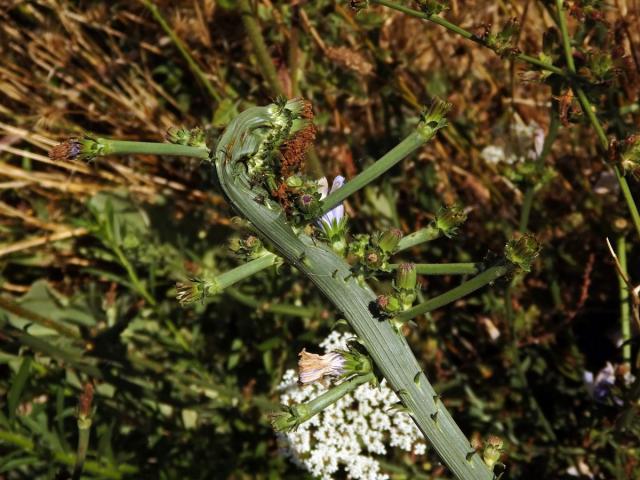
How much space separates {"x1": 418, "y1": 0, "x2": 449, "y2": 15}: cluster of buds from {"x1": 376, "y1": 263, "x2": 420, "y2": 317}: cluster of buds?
2.49 ft

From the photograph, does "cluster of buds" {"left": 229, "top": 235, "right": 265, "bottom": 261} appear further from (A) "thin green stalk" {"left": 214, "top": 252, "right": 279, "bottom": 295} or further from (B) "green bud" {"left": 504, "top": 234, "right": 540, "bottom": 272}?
(B) "green bud" {"left": 504, "top": 234, "right": 540, "bottom": 272}

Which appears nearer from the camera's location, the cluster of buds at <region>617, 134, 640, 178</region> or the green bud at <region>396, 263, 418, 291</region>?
the green bud at <region>396, 263, 418, 291</region>

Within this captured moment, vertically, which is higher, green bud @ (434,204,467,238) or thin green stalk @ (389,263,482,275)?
green bud @ (434,204,467,238)

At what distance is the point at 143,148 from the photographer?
1.26 meters

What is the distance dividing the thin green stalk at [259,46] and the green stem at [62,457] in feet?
4.94

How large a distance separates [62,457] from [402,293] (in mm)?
1648

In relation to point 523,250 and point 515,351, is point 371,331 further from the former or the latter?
point 515,351

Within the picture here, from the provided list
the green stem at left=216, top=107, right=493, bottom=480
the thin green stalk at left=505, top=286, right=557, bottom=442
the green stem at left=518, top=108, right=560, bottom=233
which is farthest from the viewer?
the thin green stalk at left=505, top=286, right=557, bottom=442

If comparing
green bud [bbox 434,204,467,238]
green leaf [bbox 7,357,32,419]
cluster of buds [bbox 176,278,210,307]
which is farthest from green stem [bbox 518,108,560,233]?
green leaf [bbox 7,357,32,419]

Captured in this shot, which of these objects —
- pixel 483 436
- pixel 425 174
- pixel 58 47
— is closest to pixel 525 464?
pixel 483 436


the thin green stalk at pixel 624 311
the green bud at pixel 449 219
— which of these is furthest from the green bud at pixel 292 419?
the thin green stalk at pixel 624 311

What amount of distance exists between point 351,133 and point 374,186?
0.31 metres

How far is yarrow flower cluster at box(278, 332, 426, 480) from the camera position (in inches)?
89.3

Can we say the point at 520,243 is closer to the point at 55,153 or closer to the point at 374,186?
the point at 55,153
